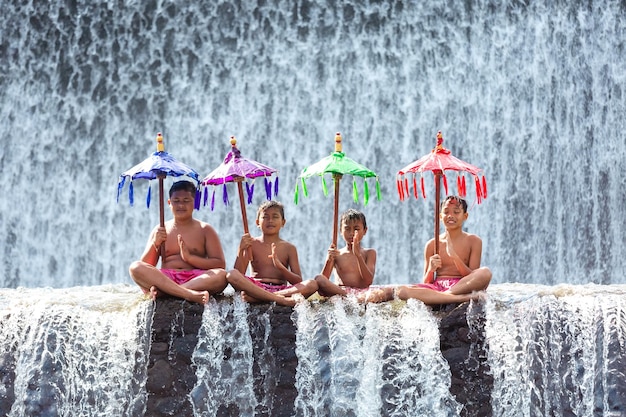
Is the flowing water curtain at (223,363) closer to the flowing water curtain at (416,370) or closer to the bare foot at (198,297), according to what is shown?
the bare foot at (198,297)

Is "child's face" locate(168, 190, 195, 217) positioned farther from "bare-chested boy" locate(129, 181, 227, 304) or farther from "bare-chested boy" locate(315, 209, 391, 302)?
"bare-chested boy" locate(315, 209, 391, 302)

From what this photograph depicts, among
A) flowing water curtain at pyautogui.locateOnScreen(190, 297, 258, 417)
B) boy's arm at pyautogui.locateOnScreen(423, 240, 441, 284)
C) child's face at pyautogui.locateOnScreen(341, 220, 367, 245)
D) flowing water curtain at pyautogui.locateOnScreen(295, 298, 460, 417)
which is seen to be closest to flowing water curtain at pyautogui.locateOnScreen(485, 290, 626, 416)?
flowing water curtain at pyautogui.locateOnScreen(295, 298, 460, 417)

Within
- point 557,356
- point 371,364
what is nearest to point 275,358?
point 371,364

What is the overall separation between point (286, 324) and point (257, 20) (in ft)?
26.9

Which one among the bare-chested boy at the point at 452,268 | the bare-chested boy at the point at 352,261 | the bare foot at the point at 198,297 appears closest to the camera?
the bare foot at the point at 198,297

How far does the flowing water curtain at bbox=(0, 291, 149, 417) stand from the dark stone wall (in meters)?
0.12

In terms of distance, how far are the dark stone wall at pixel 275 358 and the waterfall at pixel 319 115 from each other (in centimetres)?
582

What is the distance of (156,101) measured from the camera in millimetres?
15930

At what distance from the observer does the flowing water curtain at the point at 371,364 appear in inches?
336

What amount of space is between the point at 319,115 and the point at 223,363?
740cm

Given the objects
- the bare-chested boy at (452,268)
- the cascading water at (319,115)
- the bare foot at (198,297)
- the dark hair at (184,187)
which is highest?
the cascading water at (319,115)

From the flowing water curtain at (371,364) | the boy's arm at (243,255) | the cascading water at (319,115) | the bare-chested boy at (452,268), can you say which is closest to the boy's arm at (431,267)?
the bare-chested boy at (452,268)

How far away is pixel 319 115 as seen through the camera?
1563 centimetres

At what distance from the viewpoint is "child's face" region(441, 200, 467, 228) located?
9289mm
